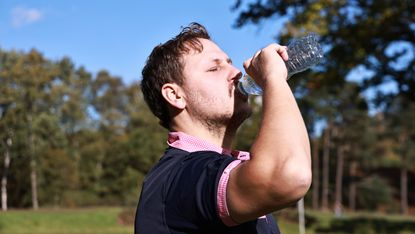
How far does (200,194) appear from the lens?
61.3 inches

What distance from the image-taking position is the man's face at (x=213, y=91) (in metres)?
1.88

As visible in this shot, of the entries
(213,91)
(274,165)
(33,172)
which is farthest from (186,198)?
(33,172)

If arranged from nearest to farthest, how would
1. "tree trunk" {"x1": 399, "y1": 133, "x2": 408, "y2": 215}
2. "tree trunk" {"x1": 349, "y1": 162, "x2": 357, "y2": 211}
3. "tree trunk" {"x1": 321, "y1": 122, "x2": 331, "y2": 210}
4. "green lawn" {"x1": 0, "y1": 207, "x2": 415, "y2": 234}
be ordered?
"green lawn" {"x1": 0, "y1": 207, "x2": 415, "y2": 234} → "tree trunk" {"x1": 321, "y1": 122, "x2": 331, "y2": 210} → "tree trunk" {"x1": 399, "y1": 133, "x2": 408, "y2": 215} → "tree trunk" {"x1": 349, "y1": 162, "x2": 357, "y2": 211}

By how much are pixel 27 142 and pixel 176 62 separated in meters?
38.2

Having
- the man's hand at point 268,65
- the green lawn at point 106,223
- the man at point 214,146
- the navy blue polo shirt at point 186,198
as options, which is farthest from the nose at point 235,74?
the green lawn at point 106,223

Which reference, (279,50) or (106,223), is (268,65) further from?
(106,223)

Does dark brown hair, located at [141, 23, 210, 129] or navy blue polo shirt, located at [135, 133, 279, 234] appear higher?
dark brown hair, located at [141, 23, 210, 129]

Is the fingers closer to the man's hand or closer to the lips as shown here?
the man's hand

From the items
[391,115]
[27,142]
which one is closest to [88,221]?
[27,142]

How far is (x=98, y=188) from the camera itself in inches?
1763

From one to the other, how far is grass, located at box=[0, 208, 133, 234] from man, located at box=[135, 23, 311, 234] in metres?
26.7

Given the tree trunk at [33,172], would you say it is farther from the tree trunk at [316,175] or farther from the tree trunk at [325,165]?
the tree trunk at [325,165]

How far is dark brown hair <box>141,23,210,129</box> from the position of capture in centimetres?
198

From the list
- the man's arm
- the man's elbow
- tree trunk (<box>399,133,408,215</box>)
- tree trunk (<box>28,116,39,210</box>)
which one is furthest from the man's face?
tree trunk (<box>399,133,408,215</box>)
